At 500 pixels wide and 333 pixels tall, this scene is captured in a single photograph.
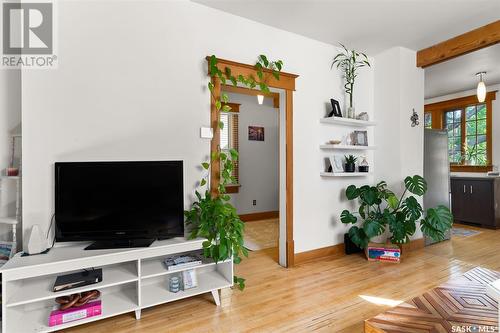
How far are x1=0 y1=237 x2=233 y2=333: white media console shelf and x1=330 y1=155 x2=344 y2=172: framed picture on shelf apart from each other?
69.8 inches

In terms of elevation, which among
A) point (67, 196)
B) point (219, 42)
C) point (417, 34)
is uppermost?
point (417, 34)

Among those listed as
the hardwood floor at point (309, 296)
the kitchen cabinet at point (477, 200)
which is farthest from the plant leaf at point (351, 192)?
the kitchen cabinet at point (477, 200)

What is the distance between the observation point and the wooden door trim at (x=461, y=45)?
3029mm

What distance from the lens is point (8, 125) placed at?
211cm

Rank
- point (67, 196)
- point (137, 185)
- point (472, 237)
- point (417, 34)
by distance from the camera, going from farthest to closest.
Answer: point (472, 237) → point (417, 34) → point (137, 185) → point (67, 196)

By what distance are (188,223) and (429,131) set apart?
3.66 metres

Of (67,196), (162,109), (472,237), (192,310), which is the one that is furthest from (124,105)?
(472,237)

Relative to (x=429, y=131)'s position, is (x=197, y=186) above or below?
below

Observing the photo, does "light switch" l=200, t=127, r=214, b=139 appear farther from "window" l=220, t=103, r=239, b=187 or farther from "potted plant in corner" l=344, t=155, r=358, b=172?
"window" l=220, t=103, r=239, b=187

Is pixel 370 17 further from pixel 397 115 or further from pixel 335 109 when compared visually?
pixel 397 115

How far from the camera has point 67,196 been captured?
204cm

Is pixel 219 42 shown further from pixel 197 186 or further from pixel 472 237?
pixel 472 237

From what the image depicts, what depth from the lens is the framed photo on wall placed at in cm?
559

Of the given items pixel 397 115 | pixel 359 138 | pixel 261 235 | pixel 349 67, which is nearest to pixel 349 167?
pixel 359 138
